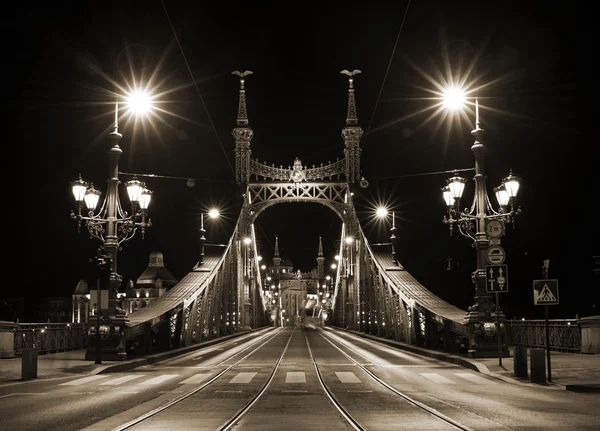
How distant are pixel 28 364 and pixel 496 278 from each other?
480 inches

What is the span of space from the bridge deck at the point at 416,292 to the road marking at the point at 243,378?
7.53 metres

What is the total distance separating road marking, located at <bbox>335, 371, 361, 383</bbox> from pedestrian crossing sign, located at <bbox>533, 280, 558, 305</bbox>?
477cm

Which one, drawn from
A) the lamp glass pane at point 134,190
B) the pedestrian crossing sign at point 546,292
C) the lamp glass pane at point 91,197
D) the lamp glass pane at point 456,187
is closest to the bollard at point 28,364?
the lamp glass pane at point 91,197

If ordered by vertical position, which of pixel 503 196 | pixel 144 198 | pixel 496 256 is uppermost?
pixel 144 198

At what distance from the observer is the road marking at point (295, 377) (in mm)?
18941

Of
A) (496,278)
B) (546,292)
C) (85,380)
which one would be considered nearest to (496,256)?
(496,278)

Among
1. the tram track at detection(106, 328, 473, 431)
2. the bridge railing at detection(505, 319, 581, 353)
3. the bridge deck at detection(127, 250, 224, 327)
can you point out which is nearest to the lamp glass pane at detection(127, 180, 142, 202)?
the bridge deck at detection(127, 250, 224, 327)

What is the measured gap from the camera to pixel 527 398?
14.5m

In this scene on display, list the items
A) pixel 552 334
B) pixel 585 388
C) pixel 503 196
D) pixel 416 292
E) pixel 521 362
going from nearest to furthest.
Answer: pixel 585 388
pixel 521 362
pixel 503 196
pixel 552 334
pixel 416 292

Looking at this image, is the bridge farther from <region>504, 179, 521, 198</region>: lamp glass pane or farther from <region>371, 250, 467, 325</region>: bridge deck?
<region>504, 179, 521, 198</region>: lamp glass pane

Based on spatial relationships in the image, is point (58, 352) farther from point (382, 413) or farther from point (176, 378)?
point (382, 413)

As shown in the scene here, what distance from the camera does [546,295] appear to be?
61.4 feet

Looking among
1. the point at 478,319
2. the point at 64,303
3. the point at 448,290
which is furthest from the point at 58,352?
the point at 64,303

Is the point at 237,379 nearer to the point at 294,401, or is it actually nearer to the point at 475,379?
the point at 294,401
